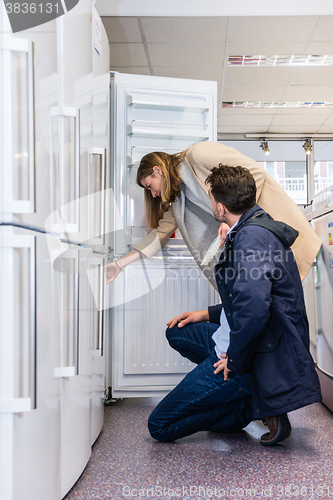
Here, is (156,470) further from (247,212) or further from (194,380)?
(247,212)

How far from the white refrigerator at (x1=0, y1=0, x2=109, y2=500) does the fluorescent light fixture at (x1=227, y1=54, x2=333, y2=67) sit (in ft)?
9.55

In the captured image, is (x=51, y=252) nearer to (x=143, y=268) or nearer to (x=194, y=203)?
(x=194, y=203)

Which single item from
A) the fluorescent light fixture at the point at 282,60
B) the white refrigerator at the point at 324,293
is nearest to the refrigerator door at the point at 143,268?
the white refrigerator at the point at 324,293

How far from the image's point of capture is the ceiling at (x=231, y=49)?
3383 mm

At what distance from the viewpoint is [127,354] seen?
217 centimetres

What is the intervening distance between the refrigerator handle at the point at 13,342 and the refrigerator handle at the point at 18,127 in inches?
2.9

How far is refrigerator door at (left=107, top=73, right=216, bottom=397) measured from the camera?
217cm

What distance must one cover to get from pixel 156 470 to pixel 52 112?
1.12 metres

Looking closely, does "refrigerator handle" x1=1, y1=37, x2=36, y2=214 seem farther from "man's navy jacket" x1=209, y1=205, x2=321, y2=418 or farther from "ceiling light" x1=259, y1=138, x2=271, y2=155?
"ceiling light" x1=259, y1=138, x2=271, y2=155

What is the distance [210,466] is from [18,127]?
1.17 metres

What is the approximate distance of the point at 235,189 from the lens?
1.46m

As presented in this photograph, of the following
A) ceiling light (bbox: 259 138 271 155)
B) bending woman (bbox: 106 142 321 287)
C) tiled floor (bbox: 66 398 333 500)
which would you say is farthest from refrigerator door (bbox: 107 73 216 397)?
ceiling light (bbox: 259 138 271 155)

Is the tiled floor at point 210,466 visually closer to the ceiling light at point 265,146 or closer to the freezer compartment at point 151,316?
the freezer compartment at point 151,316

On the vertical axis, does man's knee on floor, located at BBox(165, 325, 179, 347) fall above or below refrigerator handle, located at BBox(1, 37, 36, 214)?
below
